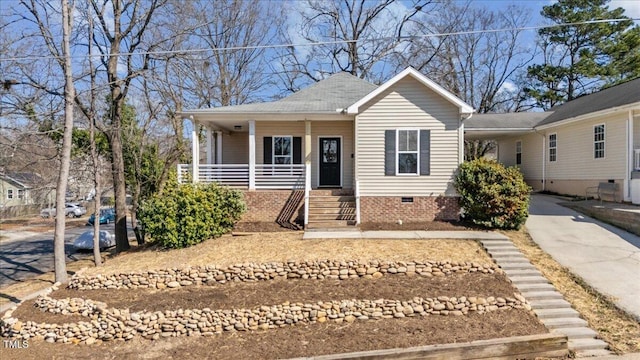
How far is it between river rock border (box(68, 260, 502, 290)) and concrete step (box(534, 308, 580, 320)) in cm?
140

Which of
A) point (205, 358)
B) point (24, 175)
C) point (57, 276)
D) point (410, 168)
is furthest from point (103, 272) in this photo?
point (410, 168)

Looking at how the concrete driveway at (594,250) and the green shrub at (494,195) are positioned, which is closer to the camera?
the concrete driveway at (594,250)

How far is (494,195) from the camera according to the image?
10195 millimetres

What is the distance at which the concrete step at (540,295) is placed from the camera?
21.6ft

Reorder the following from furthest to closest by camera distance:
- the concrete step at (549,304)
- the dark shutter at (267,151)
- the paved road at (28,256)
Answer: the paved road at (28,256) → the dark shutter at (267,151) → the concrete step at (549,304)

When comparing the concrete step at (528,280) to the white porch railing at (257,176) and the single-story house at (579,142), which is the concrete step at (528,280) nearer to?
the white porch railing at (257,176)

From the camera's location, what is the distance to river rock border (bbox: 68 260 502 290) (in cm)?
756

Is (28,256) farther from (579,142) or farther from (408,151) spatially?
(579,142)

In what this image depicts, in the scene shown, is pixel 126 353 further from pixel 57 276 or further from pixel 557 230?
pixel 557 230

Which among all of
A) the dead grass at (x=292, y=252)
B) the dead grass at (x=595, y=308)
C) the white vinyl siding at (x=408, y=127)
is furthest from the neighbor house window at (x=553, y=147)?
the dead grass at (x=292, y=252)

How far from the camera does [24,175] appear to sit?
13438 millimetres

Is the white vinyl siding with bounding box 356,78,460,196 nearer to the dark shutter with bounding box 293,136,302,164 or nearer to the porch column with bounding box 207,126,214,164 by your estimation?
the dark shutter with bounding box 293,136,302,164

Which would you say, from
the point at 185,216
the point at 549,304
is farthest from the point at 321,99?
the point at 549,304

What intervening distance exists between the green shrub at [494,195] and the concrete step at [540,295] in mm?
3665
